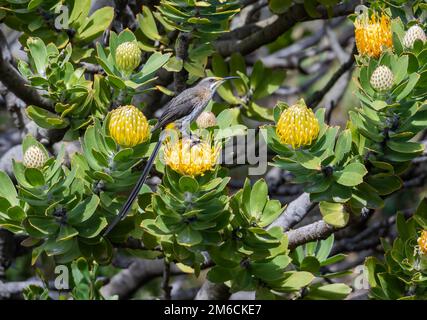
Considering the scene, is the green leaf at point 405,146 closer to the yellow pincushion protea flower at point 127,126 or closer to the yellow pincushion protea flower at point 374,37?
the yellow pincushion protea flower at point 374,37

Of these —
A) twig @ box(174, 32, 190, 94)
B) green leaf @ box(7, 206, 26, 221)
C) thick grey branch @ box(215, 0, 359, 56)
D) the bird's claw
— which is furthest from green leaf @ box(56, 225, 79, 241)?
thick grey branch @ box(215, 0, 359, 56)

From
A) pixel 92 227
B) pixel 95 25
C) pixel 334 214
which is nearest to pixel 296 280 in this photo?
pixel 334 214

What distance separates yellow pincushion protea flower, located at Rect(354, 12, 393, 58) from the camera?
2984 mm

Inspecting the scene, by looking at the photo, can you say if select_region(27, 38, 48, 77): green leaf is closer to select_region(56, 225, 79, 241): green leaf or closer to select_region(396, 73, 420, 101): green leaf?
select_region(56, 225, 79, 241): green leaf

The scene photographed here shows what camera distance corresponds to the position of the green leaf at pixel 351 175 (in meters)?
2.84

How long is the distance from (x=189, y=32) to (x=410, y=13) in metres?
0.87

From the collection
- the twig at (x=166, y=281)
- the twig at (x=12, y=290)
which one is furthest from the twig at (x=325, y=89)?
the twig at (x=12, y=290)

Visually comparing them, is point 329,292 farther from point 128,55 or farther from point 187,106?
point 128,55

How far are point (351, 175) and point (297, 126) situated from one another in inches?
10.8

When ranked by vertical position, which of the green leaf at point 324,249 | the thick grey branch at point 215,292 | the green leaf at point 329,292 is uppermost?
the green leaf at point 324,249

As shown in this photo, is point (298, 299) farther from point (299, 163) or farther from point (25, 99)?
point (25, 99)

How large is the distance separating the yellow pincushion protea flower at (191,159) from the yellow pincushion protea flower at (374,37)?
71 centimetres

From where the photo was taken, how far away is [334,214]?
314 cm

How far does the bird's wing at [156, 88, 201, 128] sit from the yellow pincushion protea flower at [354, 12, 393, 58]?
2.99ft
